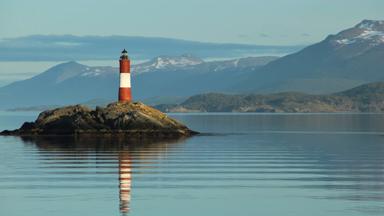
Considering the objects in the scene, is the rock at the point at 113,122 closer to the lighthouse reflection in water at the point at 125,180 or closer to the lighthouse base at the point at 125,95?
the lighthouse base at the point at 125,95

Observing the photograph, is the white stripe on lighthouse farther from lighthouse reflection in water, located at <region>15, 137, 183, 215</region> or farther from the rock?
lighthouse reflection in water, located at <region>15, 137, 183, 215</region>

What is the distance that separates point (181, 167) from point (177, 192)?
14251 millimetres

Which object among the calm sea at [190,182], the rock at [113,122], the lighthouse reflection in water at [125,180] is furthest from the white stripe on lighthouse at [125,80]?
the lighthouse reflection in water at [125,180]

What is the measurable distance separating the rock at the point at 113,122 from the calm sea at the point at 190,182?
27.4 meters

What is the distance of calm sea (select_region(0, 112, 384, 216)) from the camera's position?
3594 cm

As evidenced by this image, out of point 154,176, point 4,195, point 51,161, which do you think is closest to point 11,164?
point 51,161

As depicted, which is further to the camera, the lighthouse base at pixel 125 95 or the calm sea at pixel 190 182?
the lighthouse base at pixel 125 95

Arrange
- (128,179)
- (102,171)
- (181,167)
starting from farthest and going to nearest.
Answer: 1. (181,167)
2. (102,171)
3. (128,179)

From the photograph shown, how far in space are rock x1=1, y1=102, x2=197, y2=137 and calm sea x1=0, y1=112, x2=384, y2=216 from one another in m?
27.4

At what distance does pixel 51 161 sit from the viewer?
199 ft

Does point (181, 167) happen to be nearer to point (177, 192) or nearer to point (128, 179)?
point (128, 179)

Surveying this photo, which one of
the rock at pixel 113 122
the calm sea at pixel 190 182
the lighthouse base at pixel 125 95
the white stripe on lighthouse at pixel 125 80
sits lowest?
the calm sea at pixel 190 182

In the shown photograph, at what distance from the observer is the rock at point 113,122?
103m

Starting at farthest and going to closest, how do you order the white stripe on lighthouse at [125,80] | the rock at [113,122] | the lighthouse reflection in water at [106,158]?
the white stripe on lighthouse at [125,80] → the rock at [113,122] → the lighthouse reflection in water at [106,158]
